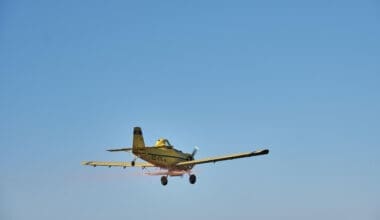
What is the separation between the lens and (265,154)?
240 feet

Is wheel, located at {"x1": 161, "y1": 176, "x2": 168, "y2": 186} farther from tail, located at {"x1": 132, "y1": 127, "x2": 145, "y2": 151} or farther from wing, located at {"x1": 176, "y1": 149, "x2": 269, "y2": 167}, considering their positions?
A: tail, located at {"x1": 132, "y1": 127, "x2": 145, "y2": 151}

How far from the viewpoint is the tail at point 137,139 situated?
78.5 meters

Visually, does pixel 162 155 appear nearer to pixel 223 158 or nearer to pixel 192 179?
pixel 192 179

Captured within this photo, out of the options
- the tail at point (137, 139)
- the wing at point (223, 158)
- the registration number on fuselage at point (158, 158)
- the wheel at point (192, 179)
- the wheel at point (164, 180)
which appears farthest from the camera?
the wheel at point (192, 179)

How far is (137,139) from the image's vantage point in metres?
78.9

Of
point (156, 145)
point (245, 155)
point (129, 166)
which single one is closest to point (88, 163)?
point (129, 166)

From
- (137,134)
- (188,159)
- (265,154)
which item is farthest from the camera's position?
(188,159)

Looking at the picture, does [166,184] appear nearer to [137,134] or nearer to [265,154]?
[137,134]

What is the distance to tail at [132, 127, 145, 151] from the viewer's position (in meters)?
78.5

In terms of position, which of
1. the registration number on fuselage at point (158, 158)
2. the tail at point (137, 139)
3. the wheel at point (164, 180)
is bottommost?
the wheel at point (164, 180)

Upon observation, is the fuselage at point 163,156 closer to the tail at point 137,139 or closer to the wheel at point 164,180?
the tail at point 137,139

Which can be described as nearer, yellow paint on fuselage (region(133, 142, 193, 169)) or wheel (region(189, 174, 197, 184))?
yellow paint on fuselage (region(133, 142, 193, 169))

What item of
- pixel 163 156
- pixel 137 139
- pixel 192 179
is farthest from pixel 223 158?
pixel 137 139

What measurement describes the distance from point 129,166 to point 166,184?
737cm
